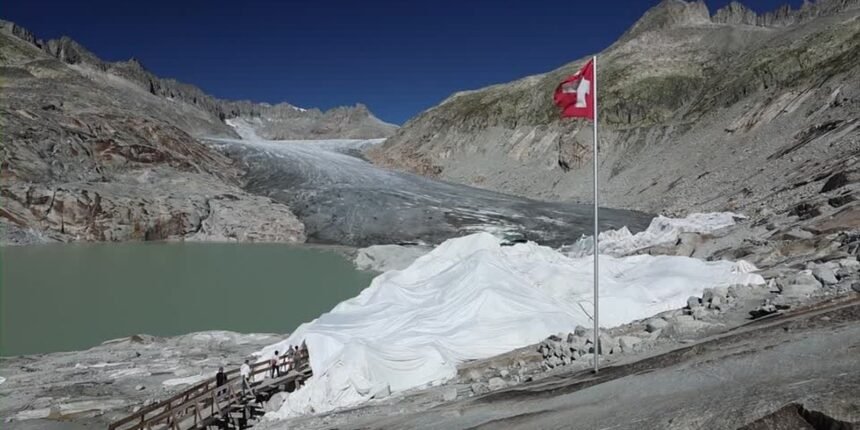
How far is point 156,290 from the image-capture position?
1275 inches

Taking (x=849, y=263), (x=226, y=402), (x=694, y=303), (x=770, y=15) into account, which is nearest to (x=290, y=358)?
(x=226, y=402)

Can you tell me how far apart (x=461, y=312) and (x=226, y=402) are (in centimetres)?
619

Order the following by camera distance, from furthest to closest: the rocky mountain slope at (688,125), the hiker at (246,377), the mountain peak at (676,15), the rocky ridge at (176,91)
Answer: the rocky ridge at (176,91) → the mountain peak at (676,15) → the rocky mountain slope at (688,125) → the hiker at (246,377)

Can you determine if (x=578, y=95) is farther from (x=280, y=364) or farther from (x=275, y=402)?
(x=280, y=364)

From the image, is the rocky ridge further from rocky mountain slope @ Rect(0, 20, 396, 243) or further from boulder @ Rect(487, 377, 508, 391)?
boulder @ Rect(487, 377, 508, 391)

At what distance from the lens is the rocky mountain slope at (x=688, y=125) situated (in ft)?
132

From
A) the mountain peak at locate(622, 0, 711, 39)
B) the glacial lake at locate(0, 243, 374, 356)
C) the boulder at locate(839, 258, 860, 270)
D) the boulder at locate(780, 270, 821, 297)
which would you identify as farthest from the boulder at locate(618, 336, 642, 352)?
the mountain peak at locate(622, 0, 711, 39)

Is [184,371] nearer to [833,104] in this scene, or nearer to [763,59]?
[833,104]

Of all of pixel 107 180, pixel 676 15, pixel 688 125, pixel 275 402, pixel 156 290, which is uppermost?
pixel 676 15

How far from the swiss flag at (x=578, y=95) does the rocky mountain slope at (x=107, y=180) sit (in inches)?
1742

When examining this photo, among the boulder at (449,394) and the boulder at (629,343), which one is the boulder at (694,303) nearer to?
the boulder at (629,343)

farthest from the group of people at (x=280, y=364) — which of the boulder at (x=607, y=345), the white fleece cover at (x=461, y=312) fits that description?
the boulder at (x=607, y=345)

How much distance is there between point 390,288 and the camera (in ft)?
61.9

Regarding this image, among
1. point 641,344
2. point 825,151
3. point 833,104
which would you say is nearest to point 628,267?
point 641,344
